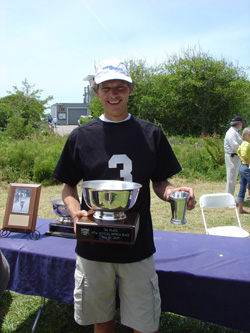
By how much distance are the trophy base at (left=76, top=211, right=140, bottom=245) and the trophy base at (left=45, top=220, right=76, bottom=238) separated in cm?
92

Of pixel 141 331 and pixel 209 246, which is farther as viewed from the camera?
pixel 209 246

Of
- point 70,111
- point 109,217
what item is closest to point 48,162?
point 109,217

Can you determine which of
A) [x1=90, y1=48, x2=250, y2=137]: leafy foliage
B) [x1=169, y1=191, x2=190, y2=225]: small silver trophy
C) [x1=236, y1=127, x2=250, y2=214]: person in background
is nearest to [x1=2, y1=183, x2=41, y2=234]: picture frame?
[x1=169, y1=191, x2=190, y2=225]: small silver trophy

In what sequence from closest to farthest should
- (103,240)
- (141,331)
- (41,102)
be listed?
(103,240)
(141,331)
(41,102)

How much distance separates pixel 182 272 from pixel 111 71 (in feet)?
4.11

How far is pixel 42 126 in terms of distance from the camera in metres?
17.2

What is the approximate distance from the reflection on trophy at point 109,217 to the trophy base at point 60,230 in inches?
35.8

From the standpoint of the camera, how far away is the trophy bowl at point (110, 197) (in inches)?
53.9

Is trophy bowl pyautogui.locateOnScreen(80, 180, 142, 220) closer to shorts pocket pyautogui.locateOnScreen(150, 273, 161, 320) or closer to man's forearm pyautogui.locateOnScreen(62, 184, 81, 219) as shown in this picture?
man's forearm pyautogui.locateOnScreen(62, 184, 81, 219)

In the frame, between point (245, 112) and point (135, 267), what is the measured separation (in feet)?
59.8

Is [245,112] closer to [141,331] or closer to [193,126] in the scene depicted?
[193,126]

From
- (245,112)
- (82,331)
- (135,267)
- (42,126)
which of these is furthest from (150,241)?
(245,112)

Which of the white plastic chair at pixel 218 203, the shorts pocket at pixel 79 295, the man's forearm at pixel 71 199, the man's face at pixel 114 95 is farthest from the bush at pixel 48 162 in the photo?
the man's face at pixel 114 95


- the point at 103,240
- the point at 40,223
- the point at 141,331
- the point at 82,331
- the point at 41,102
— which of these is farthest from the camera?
the point at 41,102
